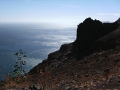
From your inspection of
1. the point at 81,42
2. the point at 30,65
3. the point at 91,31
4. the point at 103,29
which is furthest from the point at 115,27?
the point at 30,65

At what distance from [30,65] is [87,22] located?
126ft

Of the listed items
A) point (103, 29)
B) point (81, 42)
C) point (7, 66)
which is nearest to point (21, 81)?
point (81, 42)

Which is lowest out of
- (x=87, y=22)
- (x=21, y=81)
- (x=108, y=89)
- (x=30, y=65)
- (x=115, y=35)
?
(x=30, y=65)

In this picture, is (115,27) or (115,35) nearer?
(115,35)

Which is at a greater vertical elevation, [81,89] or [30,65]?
[81,89]

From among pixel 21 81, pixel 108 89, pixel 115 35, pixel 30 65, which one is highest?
pixel 115 35

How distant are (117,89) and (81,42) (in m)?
27.2

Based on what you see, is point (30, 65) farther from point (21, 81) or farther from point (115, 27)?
point (21, 81)

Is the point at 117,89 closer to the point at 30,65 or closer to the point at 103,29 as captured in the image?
the point at 103,29

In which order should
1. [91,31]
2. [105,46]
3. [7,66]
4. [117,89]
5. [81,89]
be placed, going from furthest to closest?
1. [7,66]
2. [91,31]
3. [105,46]
4. [81,89]
5. [117,89]

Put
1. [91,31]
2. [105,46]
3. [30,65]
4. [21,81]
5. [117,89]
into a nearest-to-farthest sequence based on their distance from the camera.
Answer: [117,89] < [21,81] < [105,46] < [91,31] < [30,65]

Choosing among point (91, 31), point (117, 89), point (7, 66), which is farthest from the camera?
point (7, 66)

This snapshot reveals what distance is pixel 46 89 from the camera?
7.41 metres

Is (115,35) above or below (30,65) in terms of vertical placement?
above
